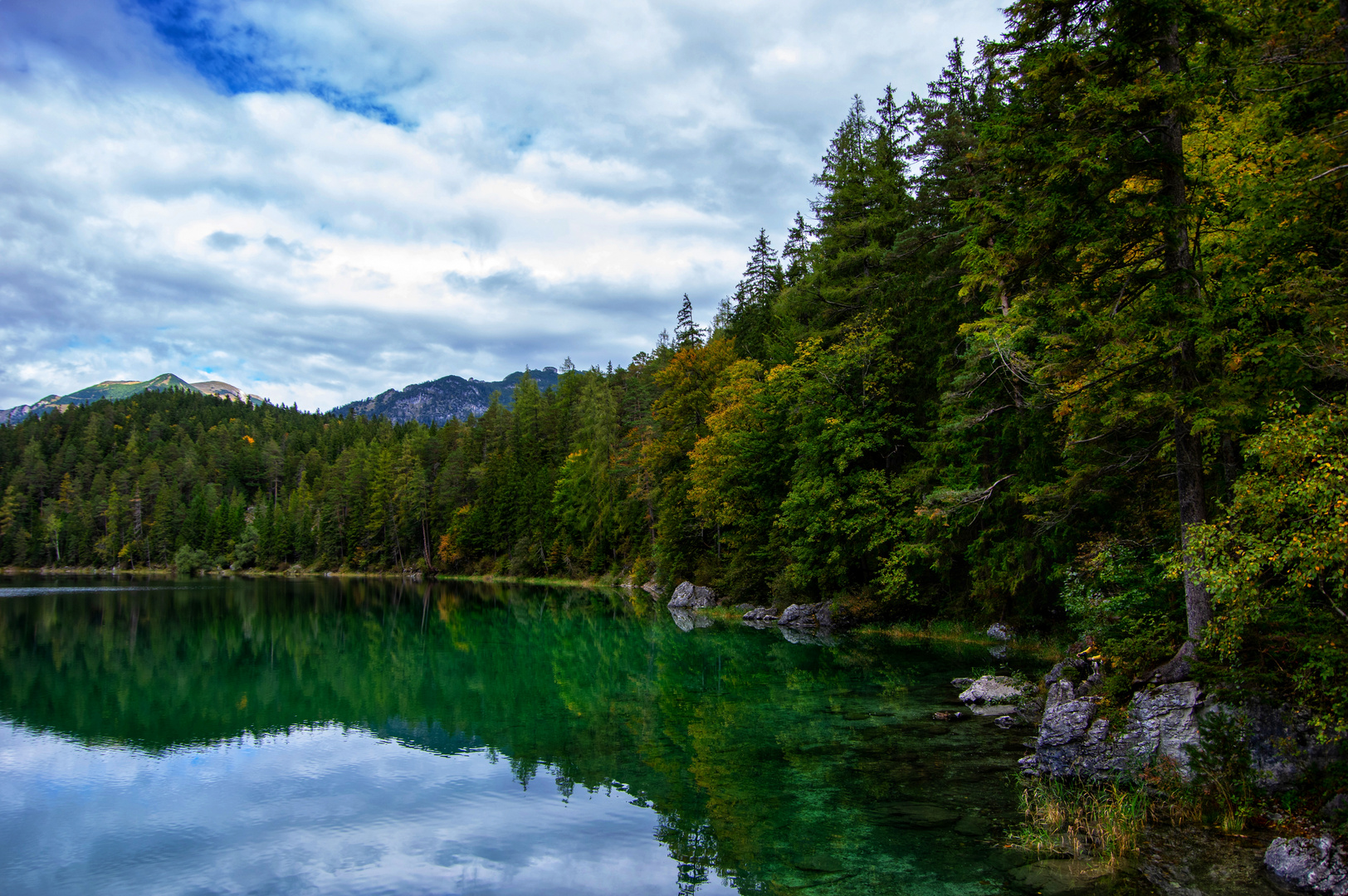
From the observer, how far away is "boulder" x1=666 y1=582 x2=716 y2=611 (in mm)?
45188

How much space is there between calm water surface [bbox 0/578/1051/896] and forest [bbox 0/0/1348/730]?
4242mm

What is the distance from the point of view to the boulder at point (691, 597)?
4519cm

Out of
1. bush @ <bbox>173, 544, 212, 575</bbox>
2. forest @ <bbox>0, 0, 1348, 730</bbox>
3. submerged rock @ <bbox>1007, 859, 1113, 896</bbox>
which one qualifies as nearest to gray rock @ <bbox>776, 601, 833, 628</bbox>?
forest @ <bbox>0, 0, 1348, 730</bbox>

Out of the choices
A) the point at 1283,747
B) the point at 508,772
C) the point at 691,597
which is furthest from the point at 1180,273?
the point at 691,597

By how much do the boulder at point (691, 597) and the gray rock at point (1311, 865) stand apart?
3727 centimetres

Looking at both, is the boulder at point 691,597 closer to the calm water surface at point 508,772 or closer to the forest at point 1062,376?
the forest at point 1062,376

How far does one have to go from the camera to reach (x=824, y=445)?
32844mm

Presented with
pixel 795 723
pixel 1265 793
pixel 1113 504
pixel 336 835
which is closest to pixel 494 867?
pixel 336 835

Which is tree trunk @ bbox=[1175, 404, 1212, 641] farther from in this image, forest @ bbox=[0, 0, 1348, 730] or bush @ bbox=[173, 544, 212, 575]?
bush @ bbox=[173, 544, 212, 575]

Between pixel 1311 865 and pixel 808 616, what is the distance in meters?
28.2

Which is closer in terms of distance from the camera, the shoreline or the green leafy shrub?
the green leafy shrub

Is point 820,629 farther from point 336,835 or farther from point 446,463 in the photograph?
point 446,463

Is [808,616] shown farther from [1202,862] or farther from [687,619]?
[1202,862]

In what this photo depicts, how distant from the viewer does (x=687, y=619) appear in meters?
40.9
